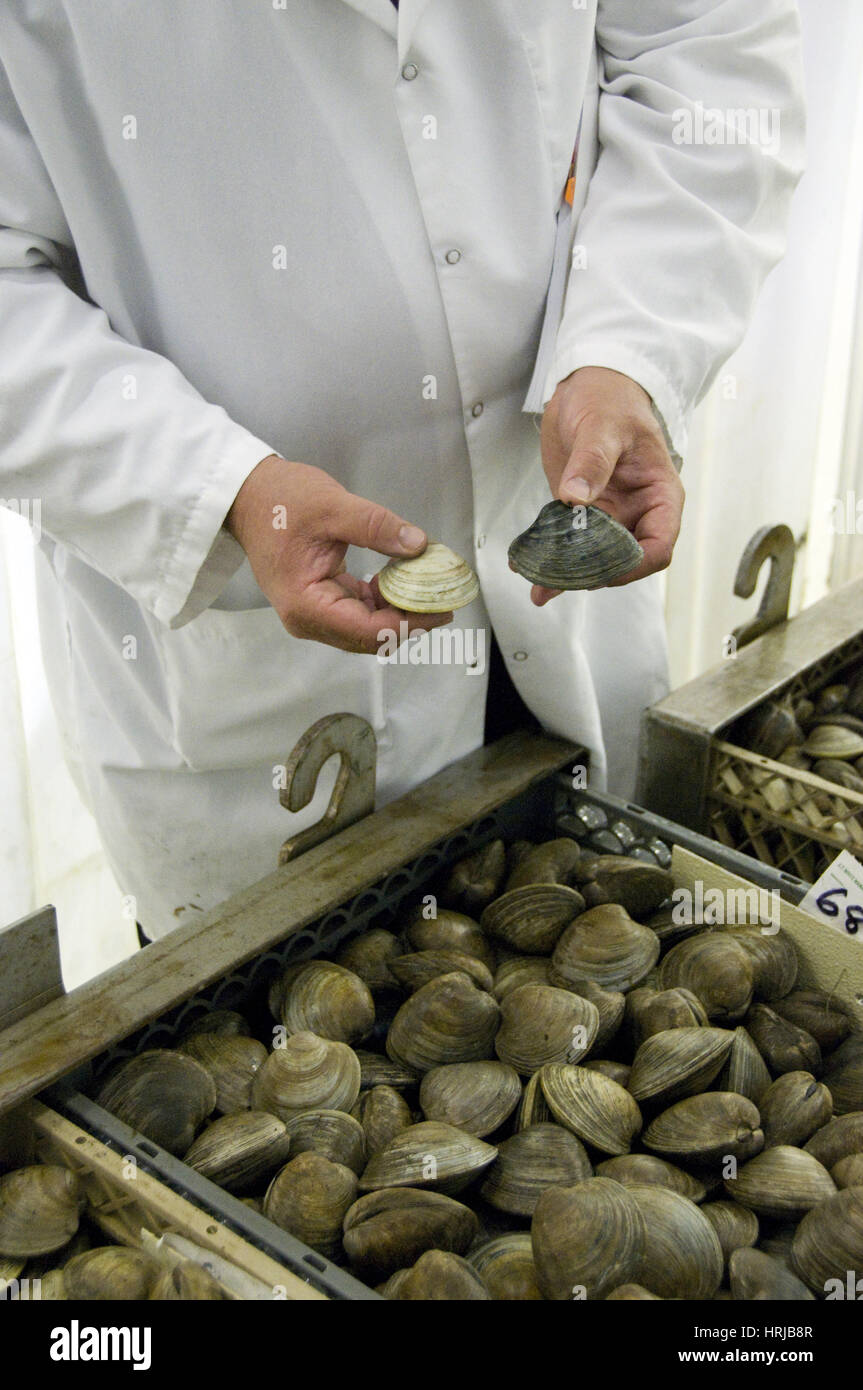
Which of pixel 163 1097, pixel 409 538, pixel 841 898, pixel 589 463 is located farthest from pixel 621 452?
pixel 163 1097

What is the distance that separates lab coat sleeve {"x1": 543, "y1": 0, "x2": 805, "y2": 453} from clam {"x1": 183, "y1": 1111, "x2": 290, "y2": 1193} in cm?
73

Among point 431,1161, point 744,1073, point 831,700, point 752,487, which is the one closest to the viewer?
point 431,1161

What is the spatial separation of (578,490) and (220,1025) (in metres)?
0.54

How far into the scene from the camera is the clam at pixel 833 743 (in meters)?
1.36

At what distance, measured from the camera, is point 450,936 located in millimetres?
1054

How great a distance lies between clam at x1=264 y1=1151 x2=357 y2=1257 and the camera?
779mm

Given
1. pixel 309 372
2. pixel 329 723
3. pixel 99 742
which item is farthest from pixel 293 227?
pixel 99 742

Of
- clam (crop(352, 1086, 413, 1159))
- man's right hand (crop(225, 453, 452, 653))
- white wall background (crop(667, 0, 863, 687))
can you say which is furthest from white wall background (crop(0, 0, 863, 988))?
clam (crop(352, 1086, 413, 1159))

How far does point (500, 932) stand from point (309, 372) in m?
0.56

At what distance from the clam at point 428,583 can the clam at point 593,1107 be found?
0.37m

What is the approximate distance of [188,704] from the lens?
1.21m

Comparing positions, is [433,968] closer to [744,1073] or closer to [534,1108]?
[534,1108]

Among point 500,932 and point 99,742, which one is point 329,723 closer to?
point 500,932

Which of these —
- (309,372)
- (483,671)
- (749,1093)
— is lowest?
(749,1093)
